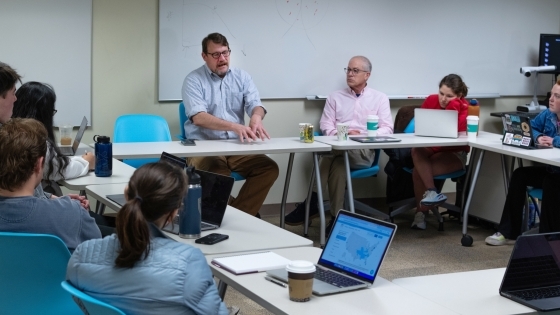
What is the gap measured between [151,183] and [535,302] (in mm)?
1204

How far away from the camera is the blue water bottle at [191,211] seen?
291cm

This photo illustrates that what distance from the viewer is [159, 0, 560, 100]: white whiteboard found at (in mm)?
5863

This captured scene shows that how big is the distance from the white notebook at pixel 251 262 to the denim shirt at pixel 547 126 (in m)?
3.16

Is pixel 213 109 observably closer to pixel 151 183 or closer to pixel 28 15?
pixel 28 15

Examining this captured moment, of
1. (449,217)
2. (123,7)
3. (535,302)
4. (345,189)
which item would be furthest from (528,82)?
(535,302)

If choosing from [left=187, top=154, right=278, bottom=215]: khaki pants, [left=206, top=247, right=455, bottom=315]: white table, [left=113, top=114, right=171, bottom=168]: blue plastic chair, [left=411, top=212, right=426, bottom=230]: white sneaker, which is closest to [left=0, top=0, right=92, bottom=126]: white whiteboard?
[left=113, top=114, right=171, bottom=168]: blue plastic chair

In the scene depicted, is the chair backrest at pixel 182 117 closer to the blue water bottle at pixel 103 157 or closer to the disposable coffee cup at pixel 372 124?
the disposable coffee cup at pixel 372 124

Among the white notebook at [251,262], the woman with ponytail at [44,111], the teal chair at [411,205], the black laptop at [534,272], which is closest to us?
the black laptop at [534,272]

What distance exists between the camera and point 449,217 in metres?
6.45

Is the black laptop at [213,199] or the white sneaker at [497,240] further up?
the black laptop at [213,199]

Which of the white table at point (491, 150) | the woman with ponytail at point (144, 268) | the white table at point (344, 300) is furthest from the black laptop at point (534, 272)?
the white table at point (491, 150)

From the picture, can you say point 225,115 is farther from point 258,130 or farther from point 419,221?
point 419,221

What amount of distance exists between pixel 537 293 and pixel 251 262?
0.93m

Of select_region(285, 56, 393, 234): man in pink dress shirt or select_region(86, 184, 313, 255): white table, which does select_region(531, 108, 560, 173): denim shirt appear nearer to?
select_region(285, 56, 393, 234): man in pink dress shirt
